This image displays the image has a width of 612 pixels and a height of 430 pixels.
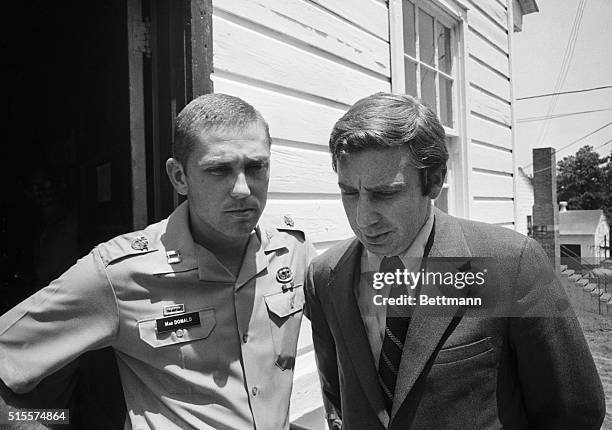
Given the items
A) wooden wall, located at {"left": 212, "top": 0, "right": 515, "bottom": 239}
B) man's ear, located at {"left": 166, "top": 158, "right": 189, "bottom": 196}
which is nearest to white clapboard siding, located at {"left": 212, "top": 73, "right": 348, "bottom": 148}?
wooden wall, located at {"left": 212, "top": 0, "right": 515, "bottom": 239}

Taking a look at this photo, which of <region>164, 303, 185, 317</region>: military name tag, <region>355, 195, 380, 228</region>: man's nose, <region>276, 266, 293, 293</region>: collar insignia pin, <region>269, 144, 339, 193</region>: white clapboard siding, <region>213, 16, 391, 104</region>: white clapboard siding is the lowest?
<region>164, 303, 185, 317</region>: military name tag

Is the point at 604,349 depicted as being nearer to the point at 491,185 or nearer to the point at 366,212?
the point at 491,185

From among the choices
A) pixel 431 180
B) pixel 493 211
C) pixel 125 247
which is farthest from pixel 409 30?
pixel 125 247

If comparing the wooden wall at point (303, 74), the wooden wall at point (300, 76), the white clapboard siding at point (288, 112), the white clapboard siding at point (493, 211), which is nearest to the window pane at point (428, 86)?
the wooden wall at point (303, 74)

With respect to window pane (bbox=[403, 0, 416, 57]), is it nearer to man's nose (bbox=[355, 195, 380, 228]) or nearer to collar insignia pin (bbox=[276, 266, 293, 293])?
collar insignia pin (bbox=[276, 266, 293, 293])

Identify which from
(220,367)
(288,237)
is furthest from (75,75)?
(220,367)

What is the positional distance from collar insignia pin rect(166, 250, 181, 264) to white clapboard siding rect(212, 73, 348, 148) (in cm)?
84

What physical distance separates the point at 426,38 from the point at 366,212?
3.01 m

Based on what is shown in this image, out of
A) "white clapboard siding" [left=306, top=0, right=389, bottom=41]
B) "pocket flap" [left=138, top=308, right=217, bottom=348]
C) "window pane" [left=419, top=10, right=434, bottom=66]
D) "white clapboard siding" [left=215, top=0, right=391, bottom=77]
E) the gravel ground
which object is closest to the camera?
"pocket flap" [left=138, top=308, right=217, bottom=348]

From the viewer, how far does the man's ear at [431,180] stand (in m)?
1.21

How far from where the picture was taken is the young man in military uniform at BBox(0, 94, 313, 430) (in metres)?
1.32

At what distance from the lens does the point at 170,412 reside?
1380 mm

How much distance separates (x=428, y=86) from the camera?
3732 mm

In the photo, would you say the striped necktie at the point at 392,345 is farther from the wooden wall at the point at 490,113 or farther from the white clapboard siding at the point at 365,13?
the wooden wall at the point at 490,113
